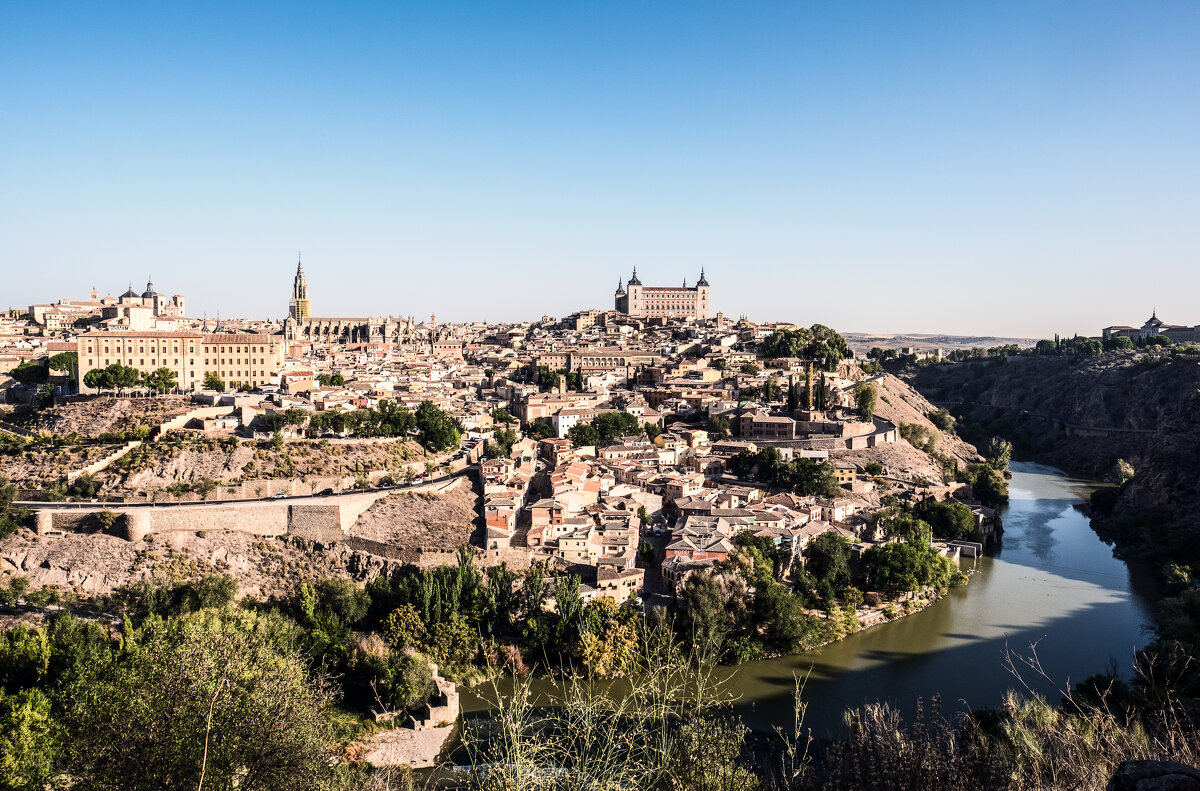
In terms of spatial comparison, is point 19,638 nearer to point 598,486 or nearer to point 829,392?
point 598,486

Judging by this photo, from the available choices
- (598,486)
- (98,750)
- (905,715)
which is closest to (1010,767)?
(98,750)

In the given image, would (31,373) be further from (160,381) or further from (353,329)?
(353,329)

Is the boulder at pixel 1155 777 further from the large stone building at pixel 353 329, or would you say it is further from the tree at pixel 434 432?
the large stone building at pixel 353 329

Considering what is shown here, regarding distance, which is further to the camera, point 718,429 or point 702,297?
point 702,297

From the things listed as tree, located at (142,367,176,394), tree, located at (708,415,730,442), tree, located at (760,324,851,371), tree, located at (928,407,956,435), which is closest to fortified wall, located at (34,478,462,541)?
tree, located at (142,367,176,394)

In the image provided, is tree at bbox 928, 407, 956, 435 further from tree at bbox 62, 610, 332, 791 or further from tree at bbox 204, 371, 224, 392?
tree at bbox 62, 610, 332, 791

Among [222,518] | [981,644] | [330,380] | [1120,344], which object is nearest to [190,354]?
[330,380]
